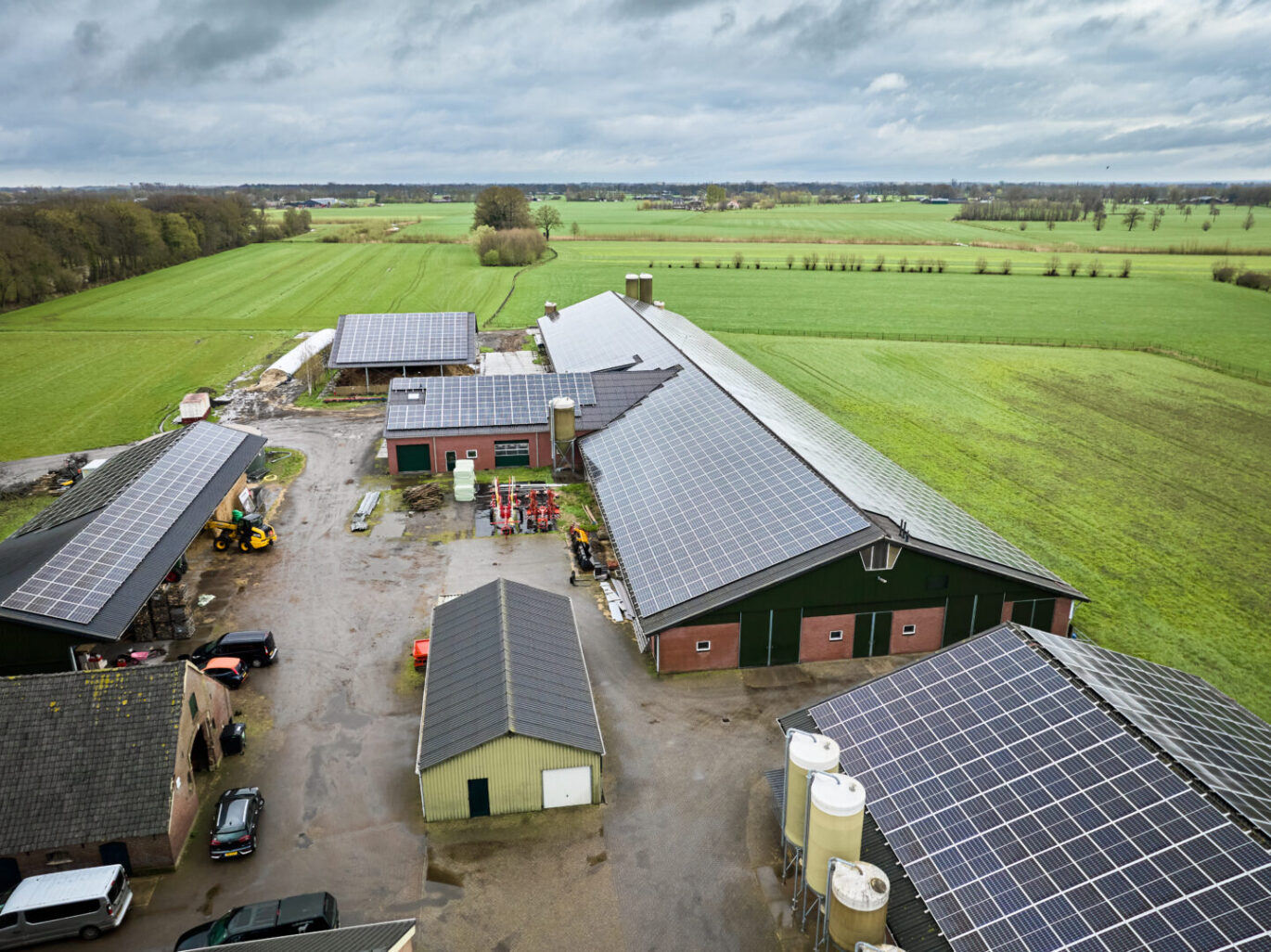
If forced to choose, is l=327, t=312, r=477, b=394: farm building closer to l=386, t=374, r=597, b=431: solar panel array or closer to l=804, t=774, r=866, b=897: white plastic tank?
l=386, t=374, r=597, b=431: solar panel array

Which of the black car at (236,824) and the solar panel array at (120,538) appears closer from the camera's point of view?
the black car at (236,824)

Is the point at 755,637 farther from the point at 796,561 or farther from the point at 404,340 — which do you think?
the point at 404,340

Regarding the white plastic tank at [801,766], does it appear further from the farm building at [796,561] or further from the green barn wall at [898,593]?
the green barn wall at [898,593]

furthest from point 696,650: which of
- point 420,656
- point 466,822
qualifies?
point 466,822

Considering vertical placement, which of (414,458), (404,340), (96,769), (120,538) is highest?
(404,340)

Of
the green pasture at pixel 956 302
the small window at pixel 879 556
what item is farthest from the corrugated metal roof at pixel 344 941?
the green pasture at pixel 956 302

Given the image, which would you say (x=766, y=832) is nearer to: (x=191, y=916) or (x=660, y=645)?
(x=660, y=645)
